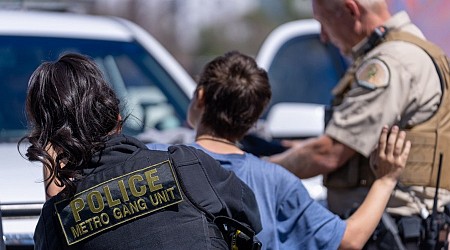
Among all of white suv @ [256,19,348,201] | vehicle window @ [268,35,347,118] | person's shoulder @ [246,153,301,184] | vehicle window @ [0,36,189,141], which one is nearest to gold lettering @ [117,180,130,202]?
person's shoulder @ [246,153,301,184]

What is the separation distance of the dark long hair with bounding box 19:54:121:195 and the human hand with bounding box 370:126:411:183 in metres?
1.18

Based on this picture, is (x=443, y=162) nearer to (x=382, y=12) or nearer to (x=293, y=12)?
(x=382, y=12)

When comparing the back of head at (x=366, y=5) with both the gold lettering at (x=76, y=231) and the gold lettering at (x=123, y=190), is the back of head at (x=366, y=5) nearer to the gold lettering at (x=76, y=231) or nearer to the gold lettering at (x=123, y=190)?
the gold lettering at (x=123, y=190)

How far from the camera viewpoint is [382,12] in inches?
147

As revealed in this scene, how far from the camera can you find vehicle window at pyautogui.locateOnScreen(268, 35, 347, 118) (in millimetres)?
8477

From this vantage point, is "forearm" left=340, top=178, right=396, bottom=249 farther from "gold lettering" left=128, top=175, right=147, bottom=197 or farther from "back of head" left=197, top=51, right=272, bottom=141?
"gold lettering" left=128, top=175, right=147, bottom=197

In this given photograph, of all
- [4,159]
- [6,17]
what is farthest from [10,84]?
[4,159]

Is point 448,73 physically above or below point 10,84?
above

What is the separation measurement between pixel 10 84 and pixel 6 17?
16.5 inches

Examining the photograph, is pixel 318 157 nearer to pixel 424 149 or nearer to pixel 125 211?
pixel 424 149

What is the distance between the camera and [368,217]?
319 cm

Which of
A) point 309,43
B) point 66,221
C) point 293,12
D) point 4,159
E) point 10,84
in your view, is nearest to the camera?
point 66,221

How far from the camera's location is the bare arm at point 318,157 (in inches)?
142

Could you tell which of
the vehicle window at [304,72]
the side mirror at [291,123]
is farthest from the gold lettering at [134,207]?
the vehicle window at [304,72]
